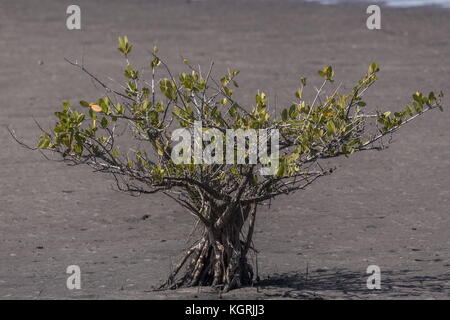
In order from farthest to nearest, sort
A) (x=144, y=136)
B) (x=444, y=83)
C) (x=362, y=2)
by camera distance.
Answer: (x=362, y=2) → (x=444, y=83) → (x=144, y=136)

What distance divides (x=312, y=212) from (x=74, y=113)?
3.05 metres

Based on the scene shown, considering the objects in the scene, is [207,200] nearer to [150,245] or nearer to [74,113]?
[74,113]

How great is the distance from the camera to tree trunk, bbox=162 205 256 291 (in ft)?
20.9

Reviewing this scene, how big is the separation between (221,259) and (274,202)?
8.03ft

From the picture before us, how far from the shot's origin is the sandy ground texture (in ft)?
22.6

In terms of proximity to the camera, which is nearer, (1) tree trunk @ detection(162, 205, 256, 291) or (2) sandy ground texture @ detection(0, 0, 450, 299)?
(1) tree trunk @ detection(162, 205, 256, 291)

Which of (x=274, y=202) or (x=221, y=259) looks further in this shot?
(x=274, y=202)

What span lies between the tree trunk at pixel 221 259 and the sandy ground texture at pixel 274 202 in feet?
0.39

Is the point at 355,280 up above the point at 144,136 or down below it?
below

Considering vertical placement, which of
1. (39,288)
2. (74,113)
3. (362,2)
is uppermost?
(362,2)

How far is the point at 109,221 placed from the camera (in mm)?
8383

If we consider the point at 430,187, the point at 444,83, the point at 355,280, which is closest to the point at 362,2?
the point at 444,83

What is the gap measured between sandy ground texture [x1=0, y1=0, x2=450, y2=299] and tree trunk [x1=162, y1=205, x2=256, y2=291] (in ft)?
0.39

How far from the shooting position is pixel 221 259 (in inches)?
252
